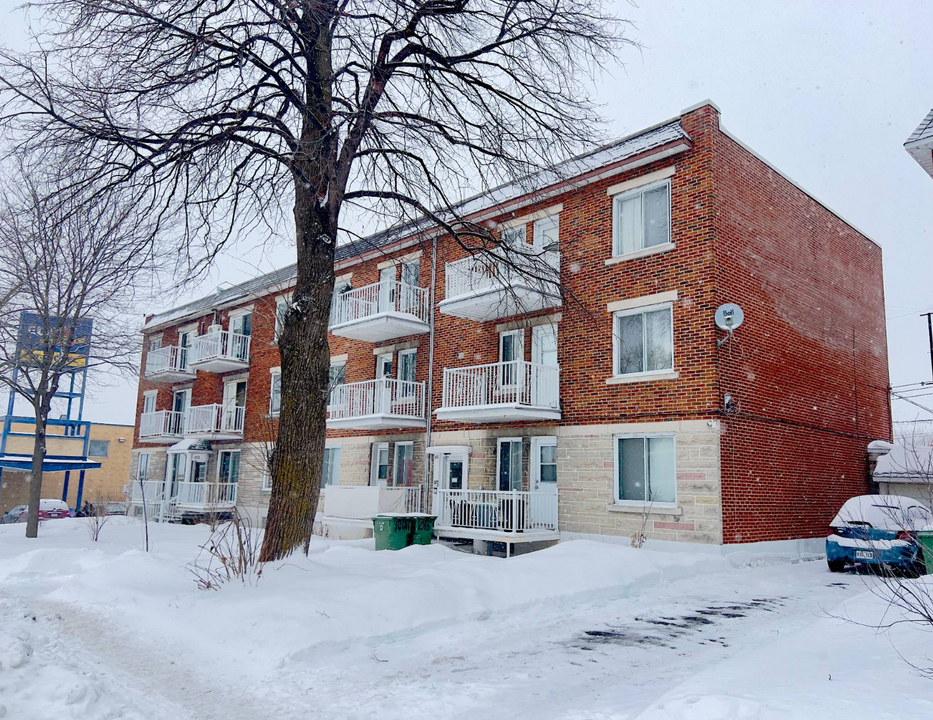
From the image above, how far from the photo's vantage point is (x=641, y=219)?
1641 cm

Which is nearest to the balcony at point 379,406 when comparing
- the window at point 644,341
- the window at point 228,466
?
the window at point 644,341

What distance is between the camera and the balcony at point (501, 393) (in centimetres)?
1662

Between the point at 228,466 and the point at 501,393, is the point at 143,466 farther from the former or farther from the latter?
the point at 501,393

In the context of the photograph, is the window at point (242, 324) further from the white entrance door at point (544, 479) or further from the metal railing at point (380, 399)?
the white entrance door at point (544, 479)

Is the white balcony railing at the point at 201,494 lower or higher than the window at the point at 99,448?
lower

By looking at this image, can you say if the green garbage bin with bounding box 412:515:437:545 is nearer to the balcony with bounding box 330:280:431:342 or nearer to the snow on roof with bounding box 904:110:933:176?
the balcony with bounding box 330:280:431:342

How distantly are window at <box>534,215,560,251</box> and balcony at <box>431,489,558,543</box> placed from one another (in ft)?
20.6

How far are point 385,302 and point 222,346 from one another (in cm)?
1046

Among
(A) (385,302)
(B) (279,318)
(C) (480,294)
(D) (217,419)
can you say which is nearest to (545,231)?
(C) (480,294)

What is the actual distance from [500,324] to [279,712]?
561 inches

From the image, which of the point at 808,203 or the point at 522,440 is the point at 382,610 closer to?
the point at 522,440

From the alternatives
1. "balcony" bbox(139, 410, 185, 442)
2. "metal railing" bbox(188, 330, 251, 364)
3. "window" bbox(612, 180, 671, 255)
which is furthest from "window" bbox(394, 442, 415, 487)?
"balcony" bbox(139, 410, 185, 442)

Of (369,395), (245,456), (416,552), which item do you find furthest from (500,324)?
(245,456)

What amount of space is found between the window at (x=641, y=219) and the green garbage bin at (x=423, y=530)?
7.31 m
